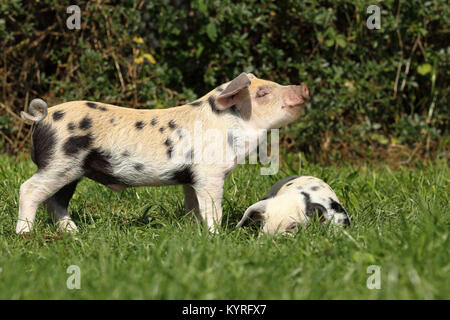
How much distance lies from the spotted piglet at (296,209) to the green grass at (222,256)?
Answer: 129 mm

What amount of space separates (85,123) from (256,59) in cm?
416

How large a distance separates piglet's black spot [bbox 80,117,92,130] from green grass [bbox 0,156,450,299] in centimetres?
73

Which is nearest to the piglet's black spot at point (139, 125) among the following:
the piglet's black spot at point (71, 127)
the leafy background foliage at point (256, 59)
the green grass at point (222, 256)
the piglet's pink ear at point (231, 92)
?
the piglet's black spot at point (71, 127)

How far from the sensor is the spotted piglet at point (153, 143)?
3.99 meters

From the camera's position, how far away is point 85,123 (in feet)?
13.3

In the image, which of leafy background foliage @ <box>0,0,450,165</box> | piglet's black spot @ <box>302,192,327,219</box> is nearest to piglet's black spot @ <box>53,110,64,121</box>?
piglet's black spot @ <box>302,192,327,219</box>

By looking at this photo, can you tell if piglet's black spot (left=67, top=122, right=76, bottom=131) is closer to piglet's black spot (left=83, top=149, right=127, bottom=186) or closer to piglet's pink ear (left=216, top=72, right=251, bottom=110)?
piglet's black spot (left=83, top=149, right=127, bottom=186)

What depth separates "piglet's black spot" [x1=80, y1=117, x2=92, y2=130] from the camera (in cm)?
402

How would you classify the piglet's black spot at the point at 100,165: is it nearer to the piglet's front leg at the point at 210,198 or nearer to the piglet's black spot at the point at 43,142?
the piglet's black spot at the point at 43,142

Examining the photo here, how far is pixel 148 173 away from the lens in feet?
13.2

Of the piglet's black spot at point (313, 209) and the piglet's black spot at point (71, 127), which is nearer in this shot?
the piglet's black spot at point (71, 127)

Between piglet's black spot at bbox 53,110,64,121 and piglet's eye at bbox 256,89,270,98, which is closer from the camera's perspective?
piglet's black spot at bbox 53,110,64,121

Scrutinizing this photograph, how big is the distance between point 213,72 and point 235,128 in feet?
11.1

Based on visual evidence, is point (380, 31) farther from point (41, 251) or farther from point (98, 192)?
point (41, 251)
